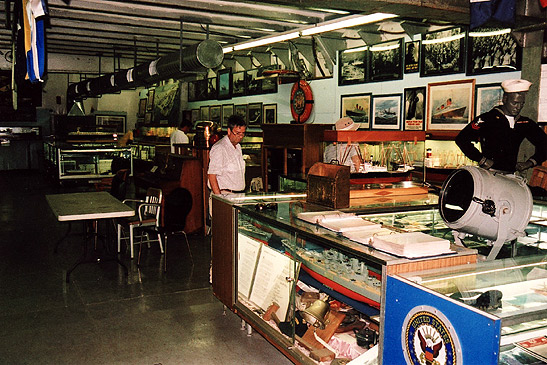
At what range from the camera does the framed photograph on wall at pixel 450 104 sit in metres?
7.04

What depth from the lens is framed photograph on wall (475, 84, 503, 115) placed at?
6.62m

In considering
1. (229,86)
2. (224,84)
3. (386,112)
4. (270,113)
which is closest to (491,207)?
(386,112)

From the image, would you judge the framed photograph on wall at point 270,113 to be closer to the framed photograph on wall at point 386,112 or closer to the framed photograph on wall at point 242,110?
the framed photograph on wall at point 242,110

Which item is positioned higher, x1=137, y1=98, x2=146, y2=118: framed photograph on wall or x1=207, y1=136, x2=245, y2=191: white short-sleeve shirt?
x1=137, y1=98, x2=146, y2=118: framed photograph on wall

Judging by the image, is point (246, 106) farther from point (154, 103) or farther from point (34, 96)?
point (34, 96)

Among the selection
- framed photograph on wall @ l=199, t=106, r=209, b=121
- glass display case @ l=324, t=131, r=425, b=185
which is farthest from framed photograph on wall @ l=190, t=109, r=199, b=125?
glass display case @ l=324, t=131, r=425, b=185

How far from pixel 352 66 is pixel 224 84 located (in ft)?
19.3

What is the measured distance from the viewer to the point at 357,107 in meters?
9.20

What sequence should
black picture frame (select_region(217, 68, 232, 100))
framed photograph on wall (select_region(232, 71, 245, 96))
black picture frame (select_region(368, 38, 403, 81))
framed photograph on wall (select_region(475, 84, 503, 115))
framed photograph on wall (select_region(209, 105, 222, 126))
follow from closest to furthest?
framed photograph on wall (select_region(475, 84, 503, 115)) < black picture frame (select_region(368, 38, 403, 81)) < framed photograph on wall (select_region(232, 71, 245, 96)) < black picture frame (select_region(217, 68, 232, 100)) < framed photograph on wall (select_region(209, 105, 222, 126))

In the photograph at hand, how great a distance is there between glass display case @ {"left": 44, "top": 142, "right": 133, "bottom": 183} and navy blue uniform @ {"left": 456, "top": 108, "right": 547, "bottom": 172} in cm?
1054

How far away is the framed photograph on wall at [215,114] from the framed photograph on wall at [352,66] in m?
5.85

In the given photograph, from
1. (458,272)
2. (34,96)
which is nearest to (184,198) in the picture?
(458,272)

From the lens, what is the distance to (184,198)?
5781 mm

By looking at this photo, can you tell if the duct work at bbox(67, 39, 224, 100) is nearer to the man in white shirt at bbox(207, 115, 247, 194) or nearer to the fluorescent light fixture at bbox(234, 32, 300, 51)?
the fluorescent light fixture at bbox(234, 32, 300, 51)
